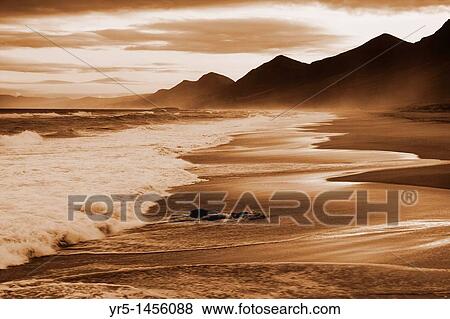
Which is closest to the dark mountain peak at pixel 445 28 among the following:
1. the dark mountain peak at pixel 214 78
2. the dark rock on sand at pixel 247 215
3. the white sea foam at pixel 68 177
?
the dark mountain peak at pixel 214 78

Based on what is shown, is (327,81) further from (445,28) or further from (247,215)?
(247,215)

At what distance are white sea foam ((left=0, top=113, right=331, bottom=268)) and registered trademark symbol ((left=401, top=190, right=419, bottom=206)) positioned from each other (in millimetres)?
1355

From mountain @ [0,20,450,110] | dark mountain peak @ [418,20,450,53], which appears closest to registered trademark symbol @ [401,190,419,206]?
mountain @ [0,20,450,110]

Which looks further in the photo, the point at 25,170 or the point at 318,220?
the point at 25,170

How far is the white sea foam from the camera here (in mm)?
3219

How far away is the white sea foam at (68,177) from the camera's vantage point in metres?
3.22

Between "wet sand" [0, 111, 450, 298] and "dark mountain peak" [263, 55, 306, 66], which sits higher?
"dark mountain peak" [263, 55, 306, 66]

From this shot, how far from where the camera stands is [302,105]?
196 inches

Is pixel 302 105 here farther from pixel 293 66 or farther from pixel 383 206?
pixel 383 206

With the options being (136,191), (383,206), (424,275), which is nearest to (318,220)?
(383,206)

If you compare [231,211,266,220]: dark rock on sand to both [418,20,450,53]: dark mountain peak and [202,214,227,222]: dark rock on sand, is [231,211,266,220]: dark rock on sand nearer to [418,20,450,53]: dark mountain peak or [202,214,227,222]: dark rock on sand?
[202,214,227,222]: dark rock on sand

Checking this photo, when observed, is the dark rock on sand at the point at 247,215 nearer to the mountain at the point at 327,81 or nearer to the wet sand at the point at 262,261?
the wet sand at the point at 262,261
